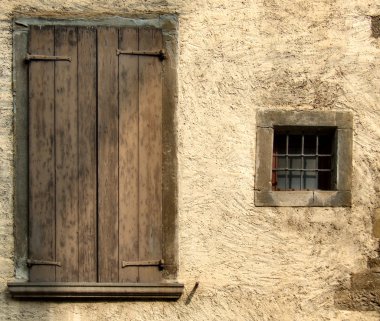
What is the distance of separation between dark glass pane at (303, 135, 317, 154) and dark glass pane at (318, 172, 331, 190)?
0.57 feet

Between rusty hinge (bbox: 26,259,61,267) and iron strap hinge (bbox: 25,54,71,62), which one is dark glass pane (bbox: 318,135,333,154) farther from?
rusty hinge (bbox: 26,259,61,267)

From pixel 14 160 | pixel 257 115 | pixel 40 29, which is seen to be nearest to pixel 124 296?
pixel 14 160

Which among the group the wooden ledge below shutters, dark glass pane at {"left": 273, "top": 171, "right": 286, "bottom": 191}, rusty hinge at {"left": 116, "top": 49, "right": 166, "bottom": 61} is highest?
rusty hinge at {"left": 116, "top": 49, "right": 166, "bottom": 61}

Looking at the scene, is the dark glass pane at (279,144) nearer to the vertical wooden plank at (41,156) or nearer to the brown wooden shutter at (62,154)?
the brown wooden shutter at (62,154)

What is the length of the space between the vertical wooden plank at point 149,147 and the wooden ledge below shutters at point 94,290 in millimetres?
88

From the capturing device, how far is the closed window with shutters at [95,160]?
3309 mm

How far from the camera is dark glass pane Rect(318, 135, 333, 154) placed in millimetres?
3518

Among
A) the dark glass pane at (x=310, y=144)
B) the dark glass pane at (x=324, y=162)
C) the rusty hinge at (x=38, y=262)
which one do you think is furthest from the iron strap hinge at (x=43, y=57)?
the dark glass pane at (x=324, y=162)

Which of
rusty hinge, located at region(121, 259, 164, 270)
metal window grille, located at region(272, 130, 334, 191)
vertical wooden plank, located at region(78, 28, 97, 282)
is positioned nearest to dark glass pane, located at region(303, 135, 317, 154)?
metal window grille, located at region(272, 130, 334, 191)

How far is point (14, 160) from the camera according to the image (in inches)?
131

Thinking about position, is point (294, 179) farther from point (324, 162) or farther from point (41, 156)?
point (41, 156)

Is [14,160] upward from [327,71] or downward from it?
downward

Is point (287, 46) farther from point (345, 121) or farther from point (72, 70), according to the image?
point (72, 70)

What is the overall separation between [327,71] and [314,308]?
63.2 inches
